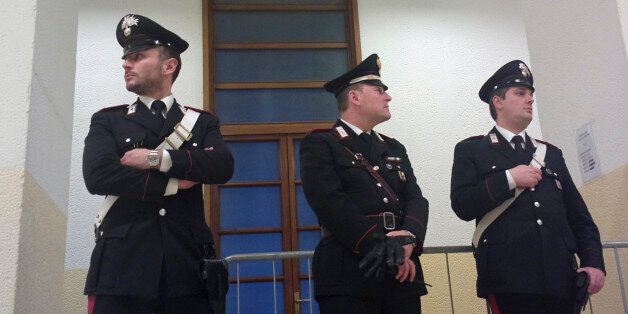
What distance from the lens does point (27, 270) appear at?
266 centimetres

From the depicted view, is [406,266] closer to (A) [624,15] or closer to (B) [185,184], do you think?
(B) [185,184]

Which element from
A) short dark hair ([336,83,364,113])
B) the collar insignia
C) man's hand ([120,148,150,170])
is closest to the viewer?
man's hand ([120,148,150,170])

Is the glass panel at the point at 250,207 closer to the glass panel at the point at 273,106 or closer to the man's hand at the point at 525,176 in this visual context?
the glass panel at the point at 273,106

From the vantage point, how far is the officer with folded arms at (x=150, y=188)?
7.56ft

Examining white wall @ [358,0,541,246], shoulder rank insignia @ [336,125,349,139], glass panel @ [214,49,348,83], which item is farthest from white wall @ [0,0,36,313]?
white wall @ [358,0,541,246]

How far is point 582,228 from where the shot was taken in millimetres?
3006

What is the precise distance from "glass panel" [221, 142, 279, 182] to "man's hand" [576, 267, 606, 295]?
138 inches

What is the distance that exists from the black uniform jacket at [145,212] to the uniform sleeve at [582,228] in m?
1.46

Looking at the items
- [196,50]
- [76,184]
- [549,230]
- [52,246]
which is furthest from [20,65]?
[196,50]

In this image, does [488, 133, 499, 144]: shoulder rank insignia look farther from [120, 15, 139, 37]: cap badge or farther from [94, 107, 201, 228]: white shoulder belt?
[120, 15, 139, 37]: cap badge

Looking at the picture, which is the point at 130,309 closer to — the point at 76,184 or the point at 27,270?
the point at 27,270

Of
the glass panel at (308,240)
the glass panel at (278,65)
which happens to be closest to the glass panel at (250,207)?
the glass panel at (308,240)

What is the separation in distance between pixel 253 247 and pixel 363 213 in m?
3.29

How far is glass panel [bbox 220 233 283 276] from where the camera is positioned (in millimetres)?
5703
